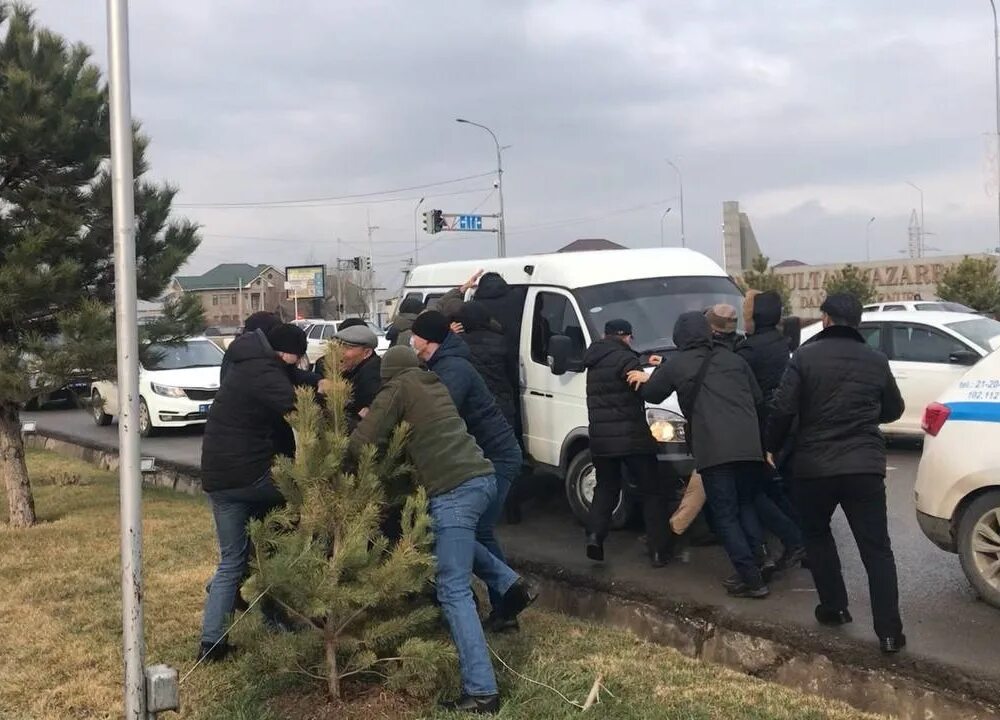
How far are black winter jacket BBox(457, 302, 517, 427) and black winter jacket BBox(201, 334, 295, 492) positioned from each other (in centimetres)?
252

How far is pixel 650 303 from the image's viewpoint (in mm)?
7902

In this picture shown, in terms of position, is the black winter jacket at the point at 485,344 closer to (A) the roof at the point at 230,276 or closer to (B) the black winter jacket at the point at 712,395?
(B) the black winter jacket at the point at 712,395

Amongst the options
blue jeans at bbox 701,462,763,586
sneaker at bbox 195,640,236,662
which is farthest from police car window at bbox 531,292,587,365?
sneaker at bbox 195,640,236,662

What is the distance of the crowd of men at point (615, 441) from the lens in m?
4.27

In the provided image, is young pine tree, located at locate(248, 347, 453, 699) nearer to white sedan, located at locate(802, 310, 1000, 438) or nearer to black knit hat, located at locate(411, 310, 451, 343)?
black knit hat, located at locate(411, 310, 451, 343)

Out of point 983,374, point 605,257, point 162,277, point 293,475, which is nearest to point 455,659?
point 293,475

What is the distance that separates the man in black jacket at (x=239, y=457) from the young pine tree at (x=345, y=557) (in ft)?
2.58

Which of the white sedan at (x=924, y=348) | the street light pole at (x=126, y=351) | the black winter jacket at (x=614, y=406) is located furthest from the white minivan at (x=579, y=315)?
the street light pole at (x=126, y=351)

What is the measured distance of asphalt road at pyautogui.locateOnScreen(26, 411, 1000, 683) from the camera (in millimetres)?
5141

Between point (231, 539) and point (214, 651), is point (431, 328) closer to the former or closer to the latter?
point (231, 539)

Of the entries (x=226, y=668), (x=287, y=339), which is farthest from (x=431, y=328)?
(x=226, y=668)

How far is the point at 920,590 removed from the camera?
6.02m

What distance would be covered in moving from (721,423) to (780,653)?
142 cm

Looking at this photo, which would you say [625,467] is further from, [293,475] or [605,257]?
[293,475]
